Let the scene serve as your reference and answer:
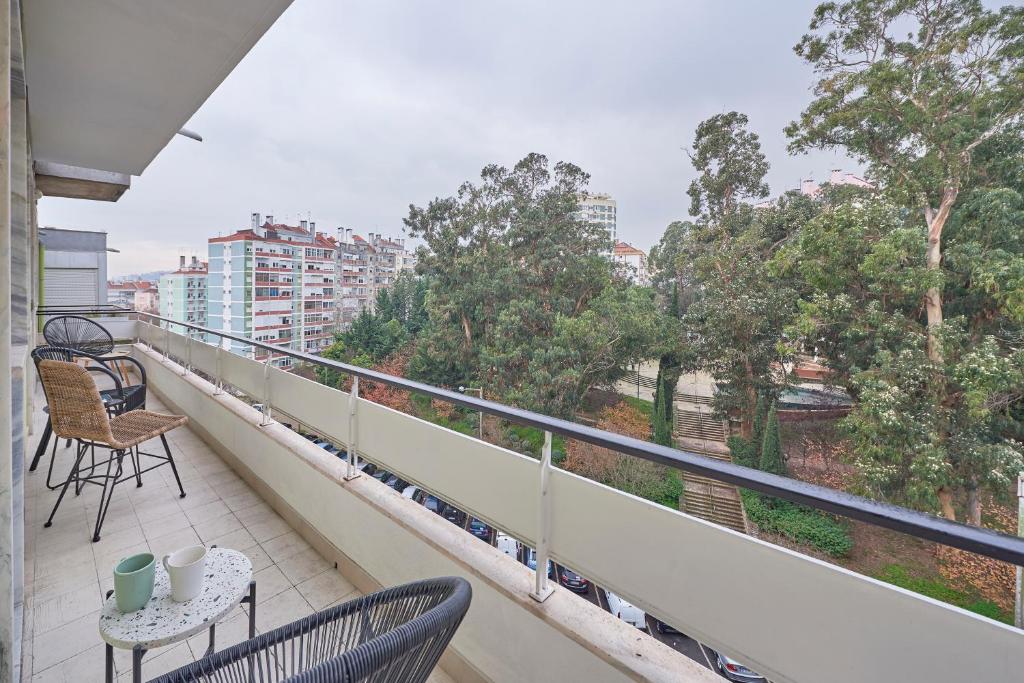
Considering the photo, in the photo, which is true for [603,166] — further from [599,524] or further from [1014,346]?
[599,524]

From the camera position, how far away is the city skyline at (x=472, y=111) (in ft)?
52.7

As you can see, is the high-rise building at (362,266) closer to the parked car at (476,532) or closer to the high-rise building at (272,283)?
the high-rise building at (272,283)

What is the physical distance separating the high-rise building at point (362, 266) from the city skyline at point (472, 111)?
148 inches

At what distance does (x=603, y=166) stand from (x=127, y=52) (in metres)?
30.8

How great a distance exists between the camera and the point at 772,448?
13.0 meters

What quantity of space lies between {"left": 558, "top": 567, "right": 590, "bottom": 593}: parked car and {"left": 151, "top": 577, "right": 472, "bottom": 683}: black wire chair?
49 cm

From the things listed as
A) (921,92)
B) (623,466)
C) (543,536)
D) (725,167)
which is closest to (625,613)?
(543,536)

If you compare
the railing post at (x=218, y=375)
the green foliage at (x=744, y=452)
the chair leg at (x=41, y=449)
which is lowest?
the green foliage at (x=744, y=452)

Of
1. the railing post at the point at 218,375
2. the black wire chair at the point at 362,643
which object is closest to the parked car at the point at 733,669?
the black wire chair at the point at 362,643

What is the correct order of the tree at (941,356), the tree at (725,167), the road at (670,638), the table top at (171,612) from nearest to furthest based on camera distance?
the table top at (171,612) < the road at (670,638) < the tree at (941,356) < the tree at (725,167)

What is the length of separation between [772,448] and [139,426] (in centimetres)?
1443

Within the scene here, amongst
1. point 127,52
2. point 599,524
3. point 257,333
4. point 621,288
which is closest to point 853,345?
point 621,288

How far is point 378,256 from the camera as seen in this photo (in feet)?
129

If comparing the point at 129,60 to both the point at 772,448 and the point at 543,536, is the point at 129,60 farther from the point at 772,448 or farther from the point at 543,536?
the point at 772,448
